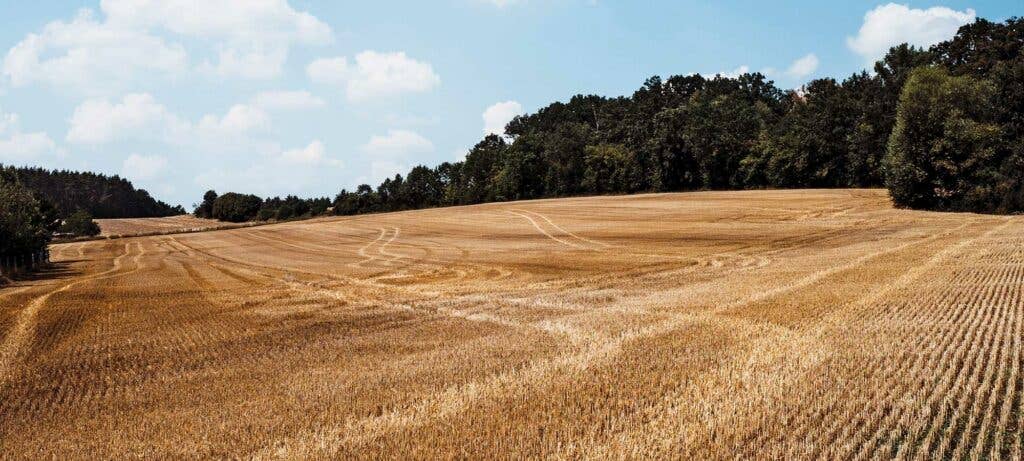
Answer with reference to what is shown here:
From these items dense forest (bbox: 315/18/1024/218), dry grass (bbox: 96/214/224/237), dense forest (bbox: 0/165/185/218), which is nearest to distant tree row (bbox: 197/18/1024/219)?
dense forest (bbox: 315/18/1024/218)

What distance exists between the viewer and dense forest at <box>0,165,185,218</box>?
174 metres

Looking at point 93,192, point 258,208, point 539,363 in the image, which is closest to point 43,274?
point 539,363

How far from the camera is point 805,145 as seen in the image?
88.4 metres

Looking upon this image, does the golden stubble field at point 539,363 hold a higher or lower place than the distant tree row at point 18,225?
lower

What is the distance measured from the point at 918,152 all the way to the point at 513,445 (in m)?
62.7

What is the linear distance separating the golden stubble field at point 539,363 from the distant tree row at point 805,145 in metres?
31.3

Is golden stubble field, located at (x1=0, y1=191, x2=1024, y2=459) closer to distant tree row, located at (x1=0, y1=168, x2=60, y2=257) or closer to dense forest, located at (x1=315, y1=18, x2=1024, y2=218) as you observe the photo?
distant tree row, located at (x1=0, y1=168, x2=60, y2=257)

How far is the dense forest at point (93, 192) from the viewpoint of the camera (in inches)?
6855

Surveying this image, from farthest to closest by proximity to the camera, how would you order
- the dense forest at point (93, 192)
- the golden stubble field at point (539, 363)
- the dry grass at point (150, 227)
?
the dense forest at point (93, 192) → the dry grass at point (150, 227) → the golden stubble field at point (539, 363)

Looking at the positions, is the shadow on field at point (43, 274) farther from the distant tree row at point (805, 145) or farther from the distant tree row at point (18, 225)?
the distant tree row at point (805, 145)

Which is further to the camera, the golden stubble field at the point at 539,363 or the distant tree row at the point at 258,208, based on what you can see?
the distant tree row at the point at 258,208

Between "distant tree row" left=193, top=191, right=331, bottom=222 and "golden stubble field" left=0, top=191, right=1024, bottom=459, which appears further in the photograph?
"distant tree row" left=193, top=191, right=331, bottom=222

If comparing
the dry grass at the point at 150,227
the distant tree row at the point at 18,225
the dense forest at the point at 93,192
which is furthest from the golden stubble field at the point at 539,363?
the dense forest at the point at 93,192

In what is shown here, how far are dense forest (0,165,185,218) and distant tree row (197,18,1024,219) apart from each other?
1655 inches
